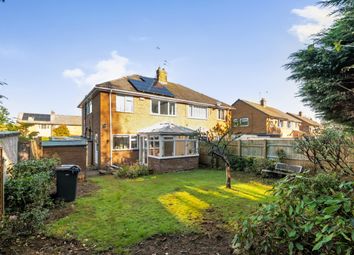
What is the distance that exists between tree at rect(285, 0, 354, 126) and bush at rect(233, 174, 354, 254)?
12.7 ft

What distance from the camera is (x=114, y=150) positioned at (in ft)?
55.5

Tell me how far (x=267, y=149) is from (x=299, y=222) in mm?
12277

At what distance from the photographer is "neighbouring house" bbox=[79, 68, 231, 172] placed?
15.6m

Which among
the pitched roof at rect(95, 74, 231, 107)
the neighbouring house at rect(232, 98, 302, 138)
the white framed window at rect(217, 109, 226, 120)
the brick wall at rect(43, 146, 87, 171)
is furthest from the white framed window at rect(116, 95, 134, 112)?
the neighbouring house at rect(232, 98, 302, 138)

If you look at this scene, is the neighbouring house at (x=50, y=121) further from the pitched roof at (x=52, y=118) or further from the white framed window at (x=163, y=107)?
the white framed window at (x=163, y=107)

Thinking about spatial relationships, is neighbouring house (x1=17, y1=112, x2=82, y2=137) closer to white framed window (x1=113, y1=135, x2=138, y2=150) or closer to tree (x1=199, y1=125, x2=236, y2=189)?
white framed window (x1=113, y1=135, x2=138, y2=150)

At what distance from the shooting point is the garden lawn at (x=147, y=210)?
5023 mm

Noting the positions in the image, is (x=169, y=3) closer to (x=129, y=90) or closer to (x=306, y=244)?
(x=129, y=90)

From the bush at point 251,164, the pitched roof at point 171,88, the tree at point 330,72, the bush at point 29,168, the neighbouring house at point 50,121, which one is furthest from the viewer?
the neighbouring house at point 50,121

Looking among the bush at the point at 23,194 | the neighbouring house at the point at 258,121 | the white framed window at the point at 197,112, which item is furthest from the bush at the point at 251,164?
the neighbouring house at the point at 258,121

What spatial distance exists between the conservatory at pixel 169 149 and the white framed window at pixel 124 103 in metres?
2.40

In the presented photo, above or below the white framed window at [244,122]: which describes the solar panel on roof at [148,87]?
above

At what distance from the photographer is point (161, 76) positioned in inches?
879

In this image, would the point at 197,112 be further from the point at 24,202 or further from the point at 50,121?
the point at 50,121
